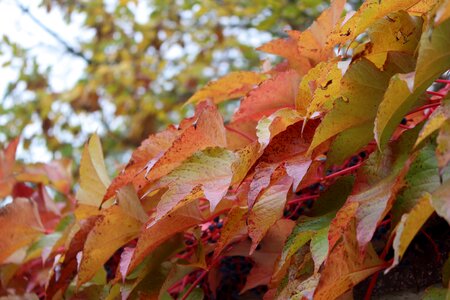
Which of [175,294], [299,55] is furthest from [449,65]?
[175,294]

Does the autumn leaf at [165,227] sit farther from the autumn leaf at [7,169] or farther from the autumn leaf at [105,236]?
the autumn leaf at [7,169]

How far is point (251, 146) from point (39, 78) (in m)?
3.50

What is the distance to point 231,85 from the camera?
76 cm

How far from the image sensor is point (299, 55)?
709 millimetres

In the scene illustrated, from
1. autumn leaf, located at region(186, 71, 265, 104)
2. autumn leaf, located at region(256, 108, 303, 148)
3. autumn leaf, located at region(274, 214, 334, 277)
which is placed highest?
autumn leaf, located at region(256, 108, 303, 148)

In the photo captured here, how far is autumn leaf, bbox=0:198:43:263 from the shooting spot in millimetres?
765

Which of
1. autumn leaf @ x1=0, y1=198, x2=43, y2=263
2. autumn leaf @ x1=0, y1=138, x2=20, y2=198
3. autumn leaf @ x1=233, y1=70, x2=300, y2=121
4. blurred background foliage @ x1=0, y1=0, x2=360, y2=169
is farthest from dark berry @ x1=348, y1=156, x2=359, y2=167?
blurred background foliage @ x1=0, y1=0, x2=360, y2=169

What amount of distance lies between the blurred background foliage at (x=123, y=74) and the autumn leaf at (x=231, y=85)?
7.83 ft

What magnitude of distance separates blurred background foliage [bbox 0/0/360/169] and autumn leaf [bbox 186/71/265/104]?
2388 mm

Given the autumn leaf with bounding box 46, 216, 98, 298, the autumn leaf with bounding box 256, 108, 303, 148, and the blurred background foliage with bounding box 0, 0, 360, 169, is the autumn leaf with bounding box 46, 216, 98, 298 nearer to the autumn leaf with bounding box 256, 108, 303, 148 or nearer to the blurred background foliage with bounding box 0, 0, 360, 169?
the autumn leaf with bounding box 256, 108, 303, 148

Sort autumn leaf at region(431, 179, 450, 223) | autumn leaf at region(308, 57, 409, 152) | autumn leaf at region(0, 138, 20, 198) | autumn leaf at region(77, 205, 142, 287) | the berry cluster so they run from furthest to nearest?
autumn leaf at region(0, 138, 20, 198) < the berry cluster < autumn leaf at region(77, 205, 142, 287) < autumn leaf at region(308, 57, 409, 152) < autumn leaf at region(431, 179, 450, 223)

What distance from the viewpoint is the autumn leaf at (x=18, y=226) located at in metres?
0.77

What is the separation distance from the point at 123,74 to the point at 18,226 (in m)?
2.80

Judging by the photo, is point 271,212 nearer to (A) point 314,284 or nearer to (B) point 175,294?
(A) point 314,284
